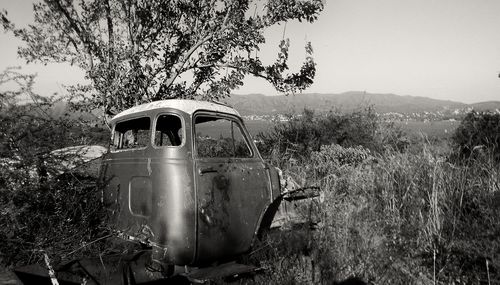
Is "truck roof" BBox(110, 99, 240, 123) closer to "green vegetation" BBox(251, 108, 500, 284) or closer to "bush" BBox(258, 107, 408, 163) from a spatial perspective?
"green vegetation" BBox(251, 108, 500, 284)

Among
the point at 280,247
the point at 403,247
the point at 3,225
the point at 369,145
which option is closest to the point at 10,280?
the point at 3,225

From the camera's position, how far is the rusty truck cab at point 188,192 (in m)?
3.10

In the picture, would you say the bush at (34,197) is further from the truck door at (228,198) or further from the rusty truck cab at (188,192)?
the truck door at (228,198)

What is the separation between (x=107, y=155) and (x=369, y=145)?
981 centimetres

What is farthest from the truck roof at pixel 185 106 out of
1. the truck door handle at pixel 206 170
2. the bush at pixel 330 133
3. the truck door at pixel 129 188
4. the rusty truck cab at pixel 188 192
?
the bush at pixel 330 133

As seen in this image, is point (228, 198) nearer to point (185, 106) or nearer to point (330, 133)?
point (185, 106)

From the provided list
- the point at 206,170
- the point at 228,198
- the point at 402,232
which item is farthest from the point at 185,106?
the point at 402,232

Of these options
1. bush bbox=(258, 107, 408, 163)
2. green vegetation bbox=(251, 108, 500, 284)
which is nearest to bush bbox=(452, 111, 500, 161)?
bush bbox=(258, 107, 408, 163)

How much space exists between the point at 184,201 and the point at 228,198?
1.77ft

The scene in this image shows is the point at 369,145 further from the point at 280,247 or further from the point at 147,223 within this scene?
the point at 147,223

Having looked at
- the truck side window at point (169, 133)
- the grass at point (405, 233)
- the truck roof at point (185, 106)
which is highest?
the truck roof at point (185, 106)

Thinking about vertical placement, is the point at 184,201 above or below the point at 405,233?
above

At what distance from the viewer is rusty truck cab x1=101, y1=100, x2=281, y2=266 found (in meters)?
3.10

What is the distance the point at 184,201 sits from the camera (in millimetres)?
3076
